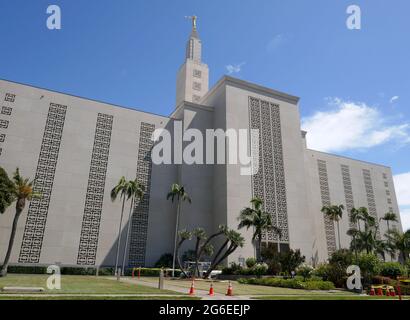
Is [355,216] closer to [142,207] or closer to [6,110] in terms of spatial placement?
[142,207]

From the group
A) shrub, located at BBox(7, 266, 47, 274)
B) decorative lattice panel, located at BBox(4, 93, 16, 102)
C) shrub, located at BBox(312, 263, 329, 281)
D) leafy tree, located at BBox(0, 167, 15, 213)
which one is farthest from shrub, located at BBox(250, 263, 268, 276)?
decorative lattice panel, located at BBox(4, 93, 16, 102)

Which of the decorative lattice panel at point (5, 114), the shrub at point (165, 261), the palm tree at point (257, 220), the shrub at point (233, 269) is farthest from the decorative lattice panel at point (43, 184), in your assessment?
the palm tree at point (257, 220)

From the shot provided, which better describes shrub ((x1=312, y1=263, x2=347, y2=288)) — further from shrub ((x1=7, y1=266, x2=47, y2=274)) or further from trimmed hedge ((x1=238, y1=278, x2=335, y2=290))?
shrub ((x1=7, y1=266, x2=47, y2=274))

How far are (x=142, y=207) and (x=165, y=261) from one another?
9.20 metres

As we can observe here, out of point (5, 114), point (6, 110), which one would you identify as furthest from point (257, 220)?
point (6, 110)

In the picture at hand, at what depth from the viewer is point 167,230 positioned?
2051 inches

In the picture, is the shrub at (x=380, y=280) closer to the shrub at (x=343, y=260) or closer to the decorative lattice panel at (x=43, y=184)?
the shrub at (x=343, y=260)

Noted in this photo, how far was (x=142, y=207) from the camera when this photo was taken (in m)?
51.8

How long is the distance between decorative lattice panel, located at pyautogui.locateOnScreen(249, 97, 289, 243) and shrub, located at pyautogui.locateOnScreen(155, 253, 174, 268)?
15757 mm

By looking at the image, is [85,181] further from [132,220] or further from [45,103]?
[45,103]

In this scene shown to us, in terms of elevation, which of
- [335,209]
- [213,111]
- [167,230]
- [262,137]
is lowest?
[167,230]

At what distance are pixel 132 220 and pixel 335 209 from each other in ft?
122

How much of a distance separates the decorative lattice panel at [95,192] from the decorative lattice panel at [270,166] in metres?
24.7

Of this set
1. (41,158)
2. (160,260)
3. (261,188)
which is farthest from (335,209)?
(41,158)
